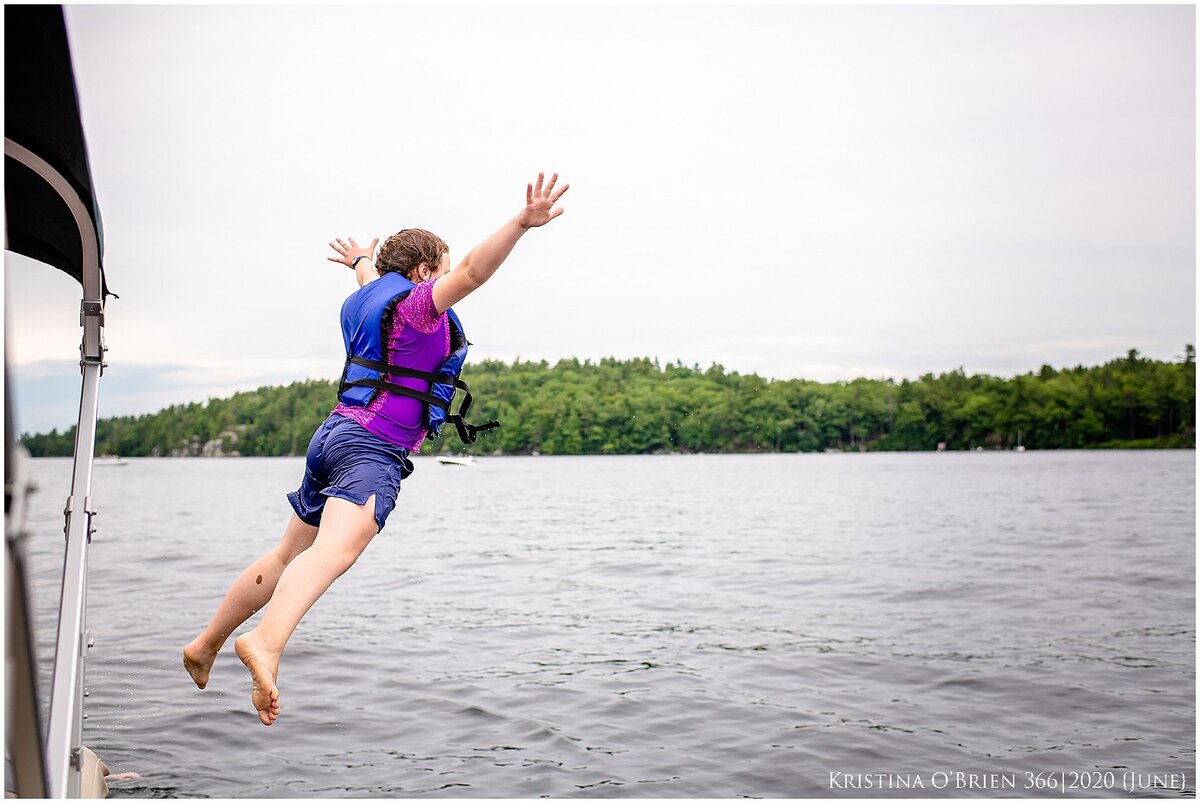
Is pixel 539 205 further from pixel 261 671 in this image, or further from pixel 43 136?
pixel 261 671

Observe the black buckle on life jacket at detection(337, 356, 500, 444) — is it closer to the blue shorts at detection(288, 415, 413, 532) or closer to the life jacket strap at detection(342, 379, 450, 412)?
the life jacket strap at detection(342, 379, 450, 412)

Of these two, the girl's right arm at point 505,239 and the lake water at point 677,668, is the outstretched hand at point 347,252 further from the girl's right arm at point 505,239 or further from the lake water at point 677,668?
the lake water at point 677,668

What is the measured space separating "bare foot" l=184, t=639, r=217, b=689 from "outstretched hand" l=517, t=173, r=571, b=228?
1878 millimetres

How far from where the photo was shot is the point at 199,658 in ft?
13.3

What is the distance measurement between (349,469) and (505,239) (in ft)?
3.35

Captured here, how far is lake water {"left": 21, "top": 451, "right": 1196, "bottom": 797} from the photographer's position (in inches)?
410

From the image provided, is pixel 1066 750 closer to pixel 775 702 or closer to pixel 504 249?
pixel 775 702

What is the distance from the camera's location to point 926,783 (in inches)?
405

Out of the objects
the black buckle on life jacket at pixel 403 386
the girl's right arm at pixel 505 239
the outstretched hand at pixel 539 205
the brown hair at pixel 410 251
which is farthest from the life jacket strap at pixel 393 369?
the outstretched hand at pixel 539 205

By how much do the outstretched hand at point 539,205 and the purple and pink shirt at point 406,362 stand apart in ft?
1.80

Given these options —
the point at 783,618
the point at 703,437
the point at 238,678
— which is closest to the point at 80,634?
the point at 238,678

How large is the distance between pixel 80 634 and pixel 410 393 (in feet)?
4.25

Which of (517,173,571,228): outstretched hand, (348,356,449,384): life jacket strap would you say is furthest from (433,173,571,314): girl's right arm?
(348,356,449,384): life jacket strap

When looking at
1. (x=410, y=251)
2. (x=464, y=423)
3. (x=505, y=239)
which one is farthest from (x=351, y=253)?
(x=505, y=239)
